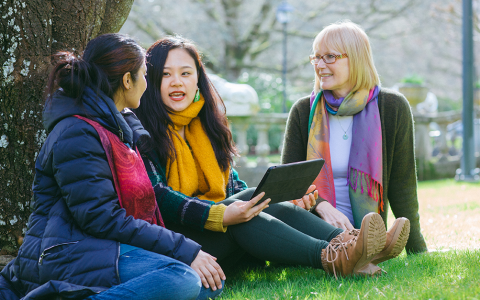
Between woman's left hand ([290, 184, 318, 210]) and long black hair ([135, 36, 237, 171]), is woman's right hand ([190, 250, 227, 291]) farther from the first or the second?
woman's left hand ([290, 184, 318, 210])

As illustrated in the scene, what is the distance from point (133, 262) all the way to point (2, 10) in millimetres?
1712

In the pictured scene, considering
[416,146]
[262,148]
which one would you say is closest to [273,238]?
[262,148]

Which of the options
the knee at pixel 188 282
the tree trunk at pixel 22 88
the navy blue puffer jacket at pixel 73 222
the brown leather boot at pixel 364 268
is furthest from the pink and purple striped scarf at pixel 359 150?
the tree trunk at pixel 22 88

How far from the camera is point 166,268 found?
2.24 metres

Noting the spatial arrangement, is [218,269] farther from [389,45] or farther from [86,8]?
[389,45]

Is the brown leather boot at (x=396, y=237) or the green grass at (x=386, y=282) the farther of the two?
the brown leather boot at (x=396, y=237)

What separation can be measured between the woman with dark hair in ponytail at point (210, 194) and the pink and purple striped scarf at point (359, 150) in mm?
347

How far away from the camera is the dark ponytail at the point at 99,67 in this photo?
228cm

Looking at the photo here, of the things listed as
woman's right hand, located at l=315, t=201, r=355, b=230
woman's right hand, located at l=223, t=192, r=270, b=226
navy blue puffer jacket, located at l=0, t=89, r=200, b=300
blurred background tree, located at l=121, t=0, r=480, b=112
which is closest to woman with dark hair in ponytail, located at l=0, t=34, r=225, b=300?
navy blue puffer jacket, located at l=0, t=89, r=200, b=300

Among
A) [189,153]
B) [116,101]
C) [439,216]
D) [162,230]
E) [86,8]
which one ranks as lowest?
[439,216]

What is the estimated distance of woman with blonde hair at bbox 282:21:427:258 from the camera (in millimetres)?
3369

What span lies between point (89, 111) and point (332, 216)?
66.4 inches

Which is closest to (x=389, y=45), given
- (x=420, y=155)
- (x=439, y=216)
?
(x=420, y=155)

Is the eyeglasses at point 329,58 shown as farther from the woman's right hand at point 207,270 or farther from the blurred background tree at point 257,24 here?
the blurred background tree at point 257,24
